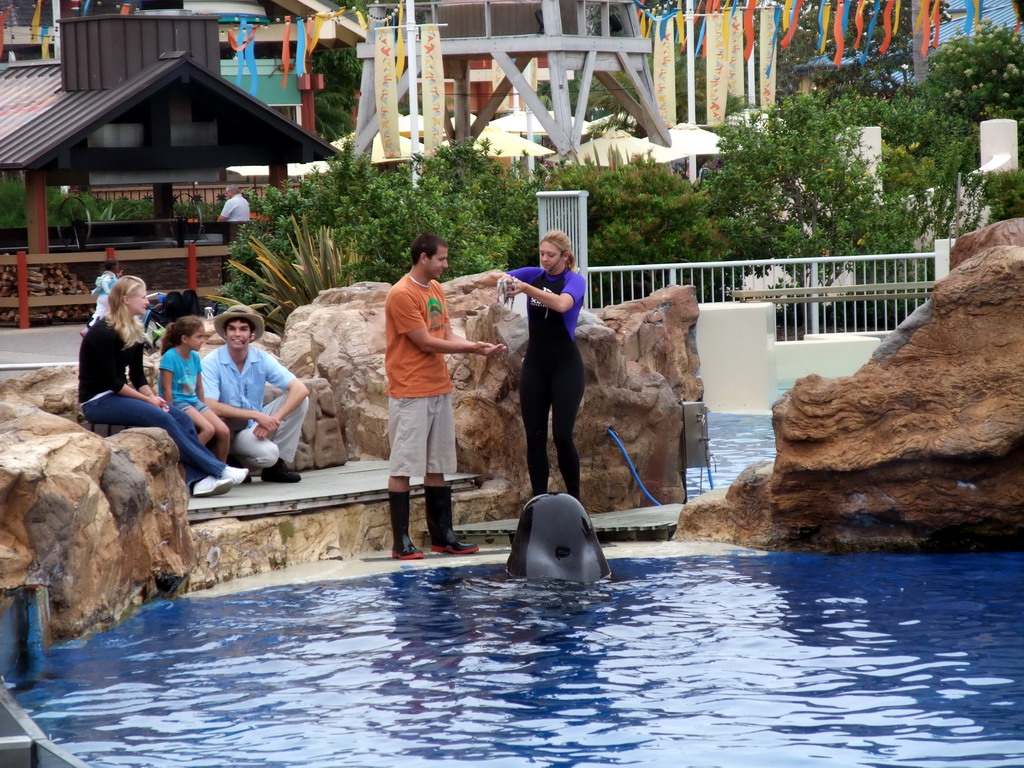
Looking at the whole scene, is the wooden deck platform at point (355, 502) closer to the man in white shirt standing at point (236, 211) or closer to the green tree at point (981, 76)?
the man in white shirt standing at point (236, 211)

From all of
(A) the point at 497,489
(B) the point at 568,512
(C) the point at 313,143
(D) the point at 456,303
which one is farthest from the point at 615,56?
(B) the point at 568,512

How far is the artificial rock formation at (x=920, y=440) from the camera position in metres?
8.34

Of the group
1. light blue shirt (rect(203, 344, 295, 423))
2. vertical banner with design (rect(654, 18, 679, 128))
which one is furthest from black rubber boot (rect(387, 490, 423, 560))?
vertical banner with design (rect(654, 18, 679, 128))

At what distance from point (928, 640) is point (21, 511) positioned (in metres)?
4.27

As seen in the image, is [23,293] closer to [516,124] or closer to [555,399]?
[555,399]

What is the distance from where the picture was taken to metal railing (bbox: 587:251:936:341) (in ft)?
52.5

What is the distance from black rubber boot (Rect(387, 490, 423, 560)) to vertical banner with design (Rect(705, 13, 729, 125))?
2144 cm

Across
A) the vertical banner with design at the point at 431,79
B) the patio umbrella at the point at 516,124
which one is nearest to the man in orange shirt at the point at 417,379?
the vertical banner with design at the point at 431,79

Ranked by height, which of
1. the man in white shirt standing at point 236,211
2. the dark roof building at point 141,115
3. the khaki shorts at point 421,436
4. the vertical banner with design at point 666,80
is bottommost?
the khaki shorts at point 421,436

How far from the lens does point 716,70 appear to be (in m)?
28.6

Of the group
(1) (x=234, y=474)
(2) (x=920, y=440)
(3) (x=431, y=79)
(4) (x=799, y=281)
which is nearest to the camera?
(2) (x=920, y=440)

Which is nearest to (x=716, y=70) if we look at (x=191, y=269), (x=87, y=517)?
(x=191, y=269)

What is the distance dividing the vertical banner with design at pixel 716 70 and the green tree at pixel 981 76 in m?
5.51

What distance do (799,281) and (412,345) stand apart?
10042 mm
